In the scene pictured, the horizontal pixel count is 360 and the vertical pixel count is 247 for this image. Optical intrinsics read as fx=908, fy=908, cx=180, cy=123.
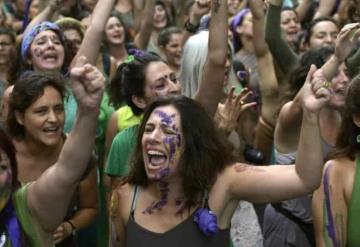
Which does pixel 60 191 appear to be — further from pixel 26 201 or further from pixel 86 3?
pixel 86 3

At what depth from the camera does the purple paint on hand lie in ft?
10.8

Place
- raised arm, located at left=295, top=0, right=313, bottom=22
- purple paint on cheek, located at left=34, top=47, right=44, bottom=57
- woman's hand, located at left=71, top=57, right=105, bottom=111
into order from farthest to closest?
1. raised arm, located at left=295, top=0, right=313, bottom=22
2. purple paint on cheek, located at left=34, top=47, right=44, bottom=57
3. woman's hand, located at left=71, top=57, right=105, bottom=111

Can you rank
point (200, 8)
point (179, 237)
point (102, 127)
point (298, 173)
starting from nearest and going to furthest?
point (298, 173) → point (179, 237) → point (102, 127) → point (200, 8)

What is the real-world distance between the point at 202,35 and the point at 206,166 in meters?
1.61

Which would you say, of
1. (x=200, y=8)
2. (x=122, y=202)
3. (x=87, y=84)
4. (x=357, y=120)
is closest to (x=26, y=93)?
(x=122, y=202)

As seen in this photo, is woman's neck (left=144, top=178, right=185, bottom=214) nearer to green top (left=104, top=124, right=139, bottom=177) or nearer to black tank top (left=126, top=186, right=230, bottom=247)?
black tank top (left=126, top=186, right=230, bottom=247)

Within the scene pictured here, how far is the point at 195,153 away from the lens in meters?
3.47

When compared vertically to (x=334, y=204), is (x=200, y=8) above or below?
above

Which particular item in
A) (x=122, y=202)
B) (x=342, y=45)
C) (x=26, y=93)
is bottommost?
(x=122, y=202)

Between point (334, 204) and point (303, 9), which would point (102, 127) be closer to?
point (334, 204)

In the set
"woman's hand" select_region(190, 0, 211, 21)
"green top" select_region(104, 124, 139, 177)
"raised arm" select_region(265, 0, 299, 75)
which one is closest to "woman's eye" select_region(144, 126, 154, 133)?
"green top" select_region(104, 124, 139, 177)

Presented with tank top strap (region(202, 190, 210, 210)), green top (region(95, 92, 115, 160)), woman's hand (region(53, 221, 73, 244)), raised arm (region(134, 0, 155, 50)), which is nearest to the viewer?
tank top strap (region(202, 190, 210, 210))

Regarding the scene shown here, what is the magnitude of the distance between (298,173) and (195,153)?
44 cm

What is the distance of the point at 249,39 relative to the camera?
7.48 m
